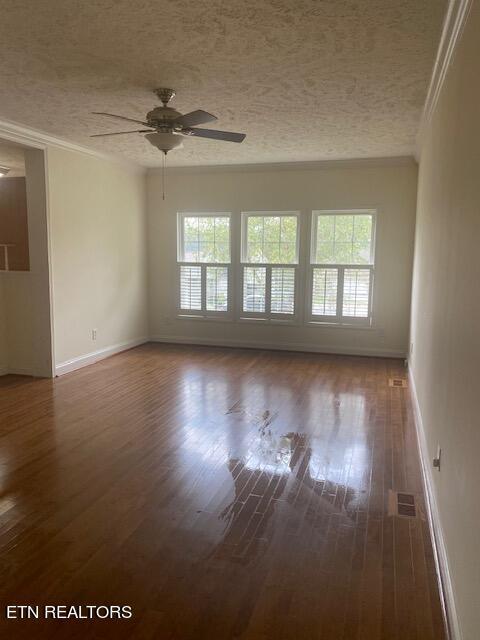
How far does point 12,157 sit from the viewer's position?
568 centimetres

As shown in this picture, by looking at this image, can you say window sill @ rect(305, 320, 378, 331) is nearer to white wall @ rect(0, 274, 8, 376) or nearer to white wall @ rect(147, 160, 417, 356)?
white wall @ rect(147, 160, 417, 356)

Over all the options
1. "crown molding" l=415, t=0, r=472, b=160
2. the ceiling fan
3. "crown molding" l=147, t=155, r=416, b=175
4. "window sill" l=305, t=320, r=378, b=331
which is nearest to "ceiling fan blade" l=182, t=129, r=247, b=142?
the ceiling fan

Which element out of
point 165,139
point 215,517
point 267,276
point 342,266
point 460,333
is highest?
point 165,139

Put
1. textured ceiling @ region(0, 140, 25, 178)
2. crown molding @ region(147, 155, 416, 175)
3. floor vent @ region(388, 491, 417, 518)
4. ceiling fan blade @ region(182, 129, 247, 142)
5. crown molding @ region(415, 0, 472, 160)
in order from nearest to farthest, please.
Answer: crown molding @ region(415, 0, 472, 160) < floor vent @ region(388, 491, 417, 518) < ceiling fan blade @ region(182, 129, 247, 142) < textured ceiling @ region(0, 140, 25, 178) < crown molding @ region(147, 155, 416, 175)

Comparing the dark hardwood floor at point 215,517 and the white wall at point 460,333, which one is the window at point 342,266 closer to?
the dark hardwood floor at point 215,517

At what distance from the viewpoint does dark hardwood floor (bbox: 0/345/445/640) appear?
1.87m

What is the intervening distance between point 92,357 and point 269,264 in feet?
9.45

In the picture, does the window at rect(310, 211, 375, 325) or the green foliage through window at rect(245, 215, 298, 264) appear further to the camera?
the green foliage through window at rect(245, 215, 298, 264)

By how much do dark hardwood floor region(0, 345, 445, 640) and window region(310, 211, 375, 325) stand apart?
2108 millimetres

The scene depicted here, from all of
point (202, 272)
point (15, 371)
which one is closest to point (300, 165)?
point (202, 272)

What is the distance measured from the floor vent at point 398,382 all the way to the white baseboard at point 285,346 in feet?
3.76

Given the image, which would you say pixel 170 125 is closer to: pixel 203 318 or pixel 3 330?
pixel 3 330

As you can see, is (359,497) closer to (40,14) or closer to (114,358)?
(40,14)

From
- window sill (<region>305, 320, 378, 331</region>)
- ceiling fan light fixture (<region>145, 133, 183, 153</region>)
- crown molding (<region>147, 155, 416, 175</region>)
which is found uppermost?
crown molding (<region>147, 155, 416, 175</region>)
